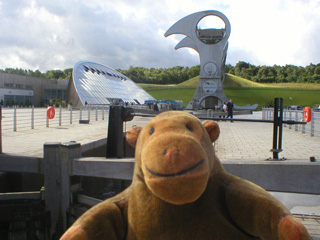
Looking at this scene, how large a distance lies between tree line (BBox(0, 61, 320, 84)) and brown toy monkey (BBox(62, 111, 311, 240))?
8375cm

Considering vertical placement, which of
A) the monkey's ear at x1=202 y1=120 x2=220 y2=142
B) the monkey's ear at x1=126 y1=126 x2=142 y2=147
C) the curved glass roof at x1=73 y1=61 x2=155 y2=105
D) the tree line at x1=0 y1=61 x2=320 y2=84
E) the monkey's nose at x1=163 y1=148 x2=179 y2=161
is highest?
the tree line at x1=0 y1=61 x2=320 y2=84

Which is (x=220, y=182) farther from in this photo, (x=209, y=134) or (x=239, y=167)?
(x=239, y=167)

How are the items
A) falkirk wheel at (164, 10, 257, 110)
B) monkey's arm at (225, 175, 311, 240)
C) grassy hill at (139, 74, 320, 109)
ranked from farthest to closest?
grassy hill at (139, 74, 320, 109)
falkirk wheel at (164, 10, 257, 110)
monkey's arm at (225, 175, 311, 240)

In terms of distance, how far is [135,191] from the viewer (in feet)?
6.25

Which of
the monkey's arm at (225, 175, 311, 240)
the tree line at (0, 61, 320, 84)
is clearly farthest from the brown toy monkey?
the tree line at (0, 61, 320, 84)

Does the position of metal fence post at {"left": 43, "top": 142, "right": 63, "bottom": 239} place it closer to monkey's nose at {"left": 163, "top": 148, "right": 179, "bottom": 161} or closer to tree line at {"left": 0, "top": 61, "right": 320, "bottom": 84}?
monkey's nose at {"left": 163, "top": 148, "right": 179, "bottom": 161}

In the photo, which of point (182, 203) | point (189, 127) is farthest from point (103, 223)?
point (189, 127)

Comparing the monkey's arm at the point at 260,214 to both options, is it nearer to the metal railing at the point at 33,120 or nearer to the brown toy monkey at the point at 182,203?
the brown toy monkey at the point at 182,203

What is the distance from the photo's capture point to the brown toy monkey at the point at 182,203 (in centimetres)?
154

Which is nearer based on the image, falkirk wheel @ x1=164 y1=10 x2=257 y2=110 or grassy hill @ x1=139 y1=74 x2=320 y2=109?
falkirk wheel @ x1=164 y1=10 x2=257 y2=110

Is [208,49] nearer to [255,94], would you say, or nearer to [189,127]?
[255,94]

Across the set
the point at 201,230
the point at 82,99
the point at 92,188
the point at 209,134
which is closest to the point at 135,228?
the point at 201,230

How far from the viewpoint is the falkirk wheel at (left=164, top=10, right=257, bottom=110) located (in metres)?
35.3

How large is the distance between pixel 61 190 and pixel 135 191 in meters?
3.43
